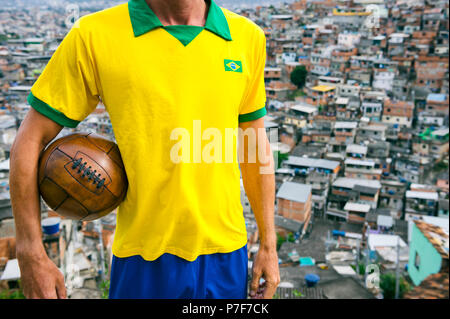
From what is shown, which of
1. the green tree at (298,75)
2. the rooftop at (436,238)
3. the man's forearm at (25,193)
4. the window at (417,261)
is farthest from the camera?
the green tree at (298,75)

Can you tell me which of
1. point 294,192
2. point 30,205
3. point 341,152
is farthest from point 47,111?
point 341,152

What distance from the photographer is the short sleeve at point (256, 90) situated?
106 centimetres

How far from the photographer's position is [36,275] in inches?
34.4

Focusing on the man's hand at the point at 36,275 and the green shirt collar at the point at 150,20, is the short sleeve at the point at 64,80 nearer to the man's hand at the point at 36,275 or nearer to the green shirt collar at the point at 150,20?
the green shirt collar at the point at 150,20

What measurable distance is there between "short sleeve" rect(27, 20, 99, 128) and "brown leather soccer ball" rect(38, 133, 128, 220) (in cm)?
9

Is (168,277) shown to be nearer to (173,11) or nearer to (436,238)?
(173,11)

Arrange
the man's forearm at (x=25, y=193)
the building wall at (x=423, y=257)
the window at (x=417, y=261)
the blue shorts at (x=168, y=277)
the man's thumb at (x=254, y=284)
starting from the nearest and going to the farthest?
the man's forearm at (x=25, y=193) → the blue shorts at (x=168, y=277) → the man's thumb at (x=254, y=284) → the building wall at (x=423, y=257) → the window at (x=417, y=261)

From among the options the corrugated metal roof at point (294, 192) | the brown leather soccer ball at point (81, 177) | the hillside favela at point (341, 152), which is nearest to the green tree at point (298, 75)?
the hillside favela at point (341, 152)

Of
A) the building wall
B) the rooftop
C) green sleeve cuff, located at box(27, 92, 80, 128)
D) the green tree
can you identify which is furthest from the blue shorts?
the green tree

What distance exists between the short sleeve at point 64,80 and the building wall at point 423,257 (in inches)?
302

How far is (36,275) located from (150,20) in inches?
21.9

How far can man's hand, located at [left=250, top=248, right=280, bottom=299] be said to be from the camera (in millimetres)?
1101

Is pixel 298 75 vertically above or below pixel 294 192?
above

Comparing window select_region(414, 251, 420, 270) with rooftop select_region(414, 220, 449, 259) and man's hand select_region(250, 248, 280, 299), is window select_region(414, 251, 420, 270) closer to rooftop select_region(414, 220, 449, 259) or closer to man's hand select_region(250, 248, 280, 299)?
rooftop select_region(414, 220, 449, 259)
